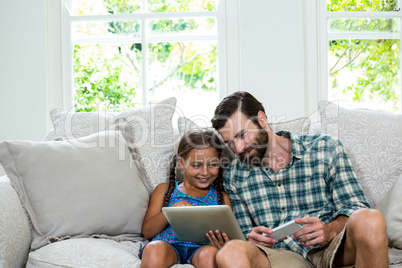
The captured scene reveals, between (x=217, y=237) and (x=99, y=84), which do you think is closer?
(x=217, y=237)

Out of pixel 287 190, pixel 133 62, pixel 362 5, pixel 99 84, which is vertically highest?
pixel 362 5

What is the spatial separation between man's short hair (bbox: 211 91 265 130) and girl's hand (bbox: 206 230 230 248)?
42cm

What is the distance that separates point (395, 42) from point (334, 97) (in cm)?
53

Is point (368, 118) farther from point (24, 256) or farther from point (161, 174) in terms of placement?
point (24, 256)

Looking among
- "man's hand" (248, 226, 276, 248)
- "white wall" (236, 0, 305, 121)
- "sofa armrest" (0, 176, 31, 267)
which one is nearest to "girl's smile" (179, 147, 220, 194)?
"man's hand" (248, 226, 276, 248)

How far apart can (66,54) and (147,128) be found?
1.19m

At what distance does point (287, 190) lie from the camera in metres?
1.72

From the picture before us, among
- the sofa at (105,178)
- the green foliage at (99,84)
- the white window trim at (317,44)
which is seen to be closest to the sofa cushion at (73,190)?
the sofa at (105,178)

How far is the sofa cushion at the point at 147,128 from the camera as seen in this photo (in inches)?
77.1

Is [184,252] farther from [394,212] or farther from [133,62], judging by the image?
[133,62]

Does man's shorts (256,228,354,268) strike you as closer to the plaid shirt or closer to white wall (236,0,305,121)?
the plaid shirt

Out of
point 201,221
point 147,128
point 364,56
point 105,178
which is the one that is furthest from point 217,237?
point 364,56

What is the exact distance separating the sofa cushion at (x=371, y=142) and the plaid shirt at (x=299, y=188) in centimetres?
20

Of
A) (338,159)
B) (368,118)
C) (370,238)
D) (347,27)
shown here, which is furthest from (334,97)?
(370,238)
